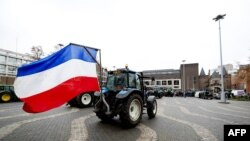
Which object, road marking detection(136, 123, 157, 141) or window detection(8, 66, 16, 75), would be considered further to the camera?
window detection(8, 66, 16, 75)

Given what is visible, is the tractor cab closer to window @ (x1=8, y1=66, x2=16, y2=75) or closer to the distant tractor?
the distant tractor

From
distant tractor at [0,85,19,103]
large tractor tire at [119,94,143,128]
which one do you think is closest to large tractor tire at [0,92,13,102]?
distant tractor at [0,85,19,103]

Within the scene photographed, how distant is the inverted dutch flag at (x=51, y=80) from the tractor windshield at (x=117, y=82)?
2.96 metres

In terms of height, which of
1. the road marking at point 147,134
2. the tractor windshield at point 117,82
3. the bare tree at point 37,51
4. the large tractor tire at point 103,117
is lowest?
the road marking at point 147,134

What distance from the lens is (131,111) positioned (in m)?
7.60

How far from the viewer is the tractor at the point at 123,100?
23.2 ft

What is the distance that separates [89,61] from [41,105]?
1.87 m

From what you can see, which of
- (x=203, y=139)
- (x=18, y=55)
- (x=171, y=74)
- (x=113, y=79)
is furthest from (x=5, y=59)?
(x=171, y=74)

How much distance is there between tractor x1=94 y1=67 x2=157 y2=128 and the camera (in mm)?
7066

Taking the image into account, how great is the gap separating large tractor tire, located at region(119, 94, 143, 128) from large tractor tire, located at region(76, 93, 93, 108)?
7120 mm

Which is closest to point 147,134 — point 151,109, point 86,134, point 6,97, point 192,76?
point 86,134

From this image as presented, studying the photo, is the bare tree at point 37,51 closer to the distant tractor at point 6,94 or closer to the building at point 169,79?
the distant tractor at point 6,94

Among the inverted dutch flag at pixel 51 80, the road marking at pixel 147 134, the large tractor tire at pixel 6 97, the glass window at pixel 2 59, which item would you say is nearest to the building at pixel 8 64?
the glass window at pixel 2 59

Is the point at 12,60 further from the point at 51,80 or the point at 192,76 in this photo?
the point at 192,76
